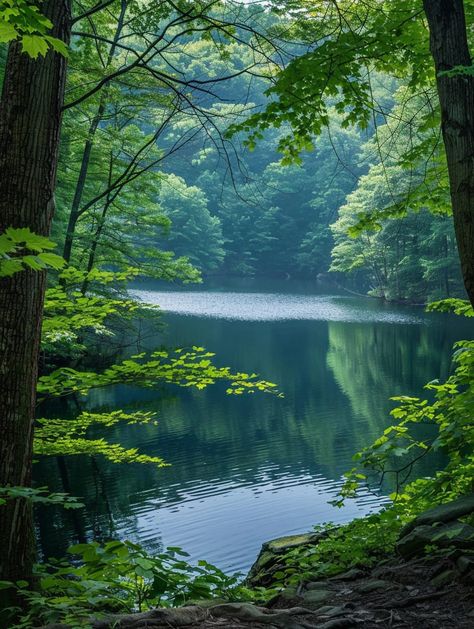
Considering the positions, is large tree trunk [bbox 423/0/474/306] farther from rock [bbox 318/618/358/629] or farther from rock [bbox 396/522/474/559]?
rock [bbox 318/618/358/629]

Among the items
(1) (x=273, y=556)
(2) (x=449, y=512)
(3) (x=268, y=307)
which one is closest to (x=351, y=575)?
(2) (x=449, y=512)

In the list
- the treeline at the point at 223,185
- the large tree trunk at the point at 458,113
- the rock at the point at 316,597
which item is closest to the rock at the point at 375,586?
the rock at the point at 316,597

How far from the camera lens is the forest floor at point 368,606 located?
2.91 m

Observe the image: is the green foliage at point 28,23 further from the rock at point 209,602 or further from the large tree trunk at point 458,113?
the rock at point 209,602

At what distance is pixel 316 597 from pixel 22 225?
2.74 meters

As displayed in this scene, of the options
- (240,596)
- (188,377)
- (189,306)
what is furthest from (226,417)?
(189,306)

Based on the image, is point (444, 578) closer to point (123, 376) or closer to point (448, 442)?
point (448, 442)

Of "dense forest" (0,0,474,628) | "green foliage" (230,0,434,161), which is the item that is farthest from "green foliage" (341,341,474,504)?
"green foliage" (230,0,434,161)

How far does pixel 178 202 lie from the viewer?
5756 centimetres

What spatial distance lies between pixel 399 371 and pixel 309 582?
16.3 meters

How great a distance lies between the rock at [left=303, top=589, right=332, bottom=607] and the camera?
152 inches

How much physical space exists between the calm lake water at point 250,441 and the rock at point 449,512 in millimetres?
4253

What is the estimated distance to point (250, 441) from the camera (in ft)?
45.5

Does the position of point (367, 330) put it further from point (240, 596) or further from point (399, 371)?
point (240, 596)
